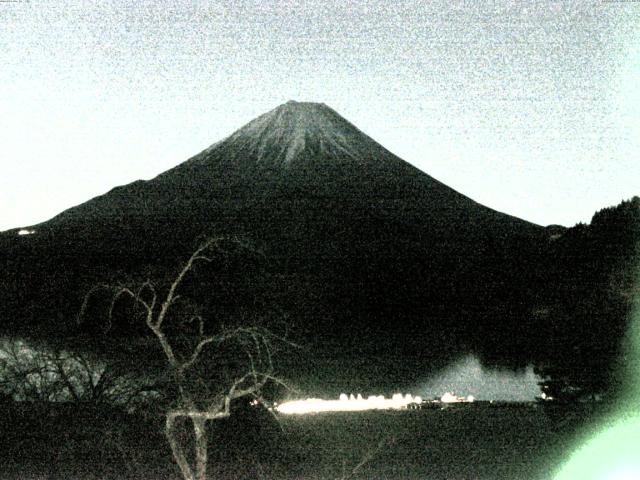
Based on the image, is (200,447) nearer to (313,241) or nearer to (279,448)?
(279,448)

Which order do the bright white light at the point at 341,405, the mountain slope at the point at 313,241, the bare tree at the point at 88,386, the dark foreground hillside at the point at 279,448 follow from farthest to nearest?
the mountain slope at the point at 313,241, the bright white light at the point at 341,405, the bare tree at the point at 88,386, the dark foreground hillside at the point at 279,448

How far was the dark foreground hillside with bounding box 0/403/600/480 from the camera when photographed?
35.7ft

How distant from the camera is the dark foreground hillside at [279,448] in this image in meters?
10.9

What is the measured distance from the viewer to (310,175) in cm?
7825

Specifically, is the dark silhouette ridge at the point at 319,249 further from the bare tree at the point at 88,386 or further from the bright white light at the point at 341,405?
the bright white light at the point at 341,405

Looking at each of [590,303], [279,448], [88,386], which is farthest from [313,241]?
[279,448]

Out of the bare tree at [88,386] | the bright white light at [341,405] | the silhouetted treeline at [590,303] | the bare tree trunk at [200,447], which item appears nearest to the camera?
the bare tree trunk at [200,447]

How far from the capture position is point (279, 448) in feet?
39.6

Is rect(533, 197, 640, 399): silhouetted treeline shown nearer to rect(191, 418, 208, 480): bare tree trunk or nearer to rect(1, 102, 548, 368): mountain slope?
rect(1, 102, 548, 368): mountain slope

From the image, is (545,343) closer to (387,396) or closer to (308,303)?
(387,396)

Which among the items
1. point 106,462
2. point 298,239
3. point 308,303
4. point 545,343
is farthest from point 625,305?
point 298,239

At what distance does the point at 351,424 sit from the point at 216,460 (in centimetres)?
313

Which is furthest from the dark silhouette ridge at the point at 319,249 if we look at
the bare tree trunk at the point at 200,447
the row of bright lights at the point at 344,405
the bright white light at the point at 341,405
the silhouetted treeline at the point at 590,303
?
the bare tree trunk at the point at 200,447

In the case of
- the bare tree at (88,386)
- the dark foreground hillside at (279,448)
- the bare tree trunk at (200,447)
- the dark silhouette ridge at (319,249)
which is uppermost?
the dark silhouette ridge at (319,249)
